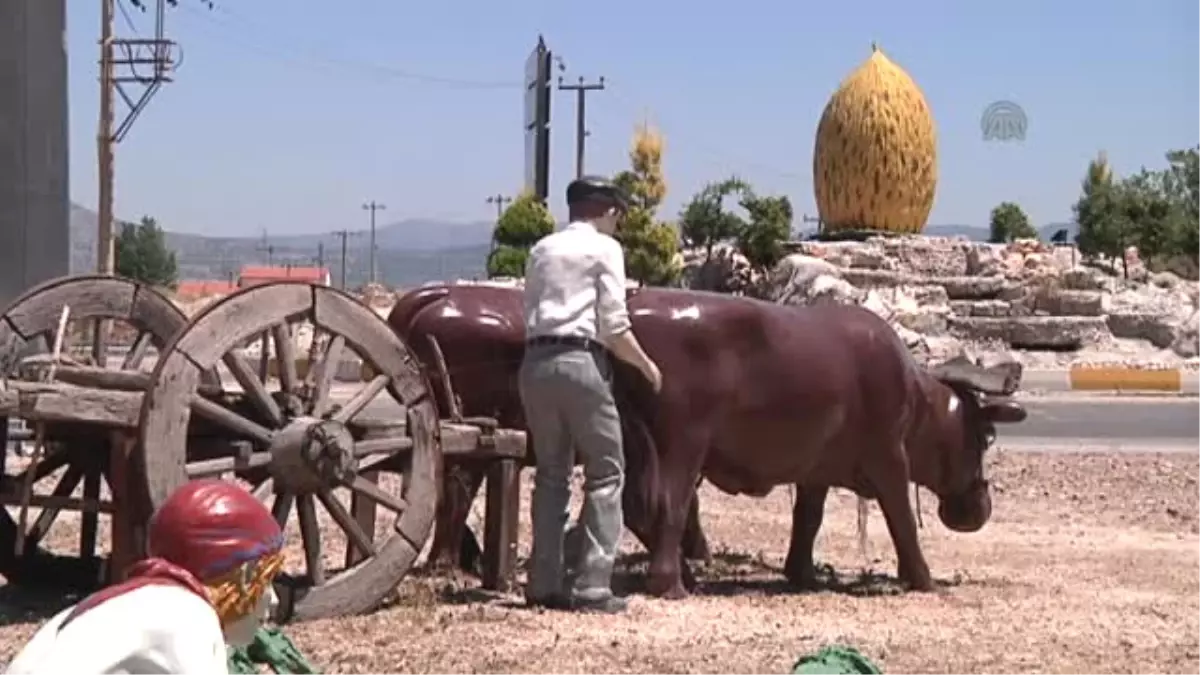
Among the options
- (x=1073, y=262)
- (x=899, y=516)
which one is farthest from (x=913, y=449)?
(x=1073, y=262)

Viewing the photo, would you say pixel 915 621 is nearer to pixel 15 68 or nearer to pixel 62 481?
pixel 62 481

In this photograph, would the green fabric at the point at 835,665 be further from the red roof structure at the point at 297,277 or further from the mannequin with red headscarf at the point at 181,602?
the red roof structure at the point at 297,277

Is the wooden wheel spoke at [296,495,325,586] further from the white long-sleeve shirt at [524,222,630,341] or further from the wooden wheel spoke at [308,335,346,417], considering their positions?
the white long-sleeve shirt at [524,222,630,341]

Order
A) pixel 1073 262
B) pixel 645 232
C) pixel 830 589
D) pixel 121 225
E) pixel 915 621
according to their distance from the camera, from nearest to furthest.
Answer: pixel 915 621 → pixel 830 589 → pixel 1073 262 → pixel 645 232 → pixel 121 225

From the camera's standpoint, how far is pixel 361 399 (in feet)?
22.8

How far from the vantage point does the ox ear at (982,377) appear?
8820 millimetres

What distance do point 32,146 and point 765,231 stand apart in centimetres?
3479

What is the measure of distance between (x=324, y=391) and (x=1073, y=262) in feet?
119

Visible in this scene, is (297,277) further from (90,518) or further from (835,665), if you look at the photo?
(835,665)

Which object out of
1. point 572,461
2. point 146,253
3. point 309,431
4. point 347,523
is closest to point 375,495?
point 347,523

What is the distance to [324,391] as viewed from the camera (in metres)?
6.90

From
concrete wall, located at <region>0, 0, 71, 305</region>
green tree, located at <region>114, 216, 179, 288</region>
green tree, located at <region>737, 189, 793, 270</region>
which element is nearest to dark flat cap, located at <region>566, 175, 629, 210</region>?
concrete wall, located at <region>0, 0, 71, 305</region>

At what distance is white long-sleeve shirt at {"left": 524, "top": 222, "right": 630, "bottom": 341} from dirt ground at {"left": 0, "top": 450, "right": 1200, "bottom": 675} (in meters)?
1.06

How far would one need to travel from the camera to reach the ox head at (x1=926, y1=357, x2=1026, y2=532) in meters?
8.74
